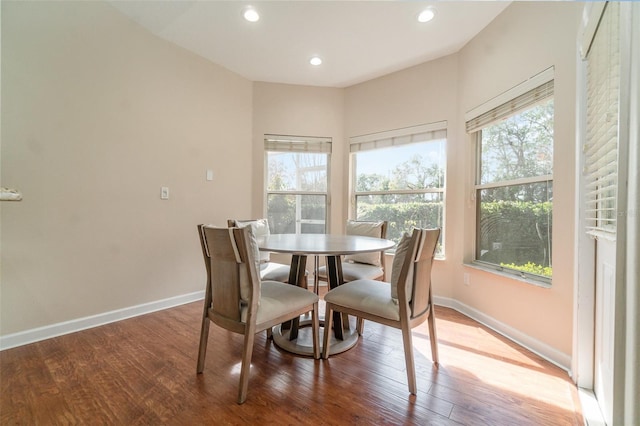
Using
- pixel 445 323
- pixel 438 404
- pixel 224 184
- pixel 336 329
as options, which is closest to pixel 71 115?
pixel 224 184

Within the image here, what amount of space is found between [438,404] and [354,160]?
2.78 m

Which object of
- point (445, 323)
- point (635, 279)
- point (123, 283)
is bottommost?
point (445, 323)

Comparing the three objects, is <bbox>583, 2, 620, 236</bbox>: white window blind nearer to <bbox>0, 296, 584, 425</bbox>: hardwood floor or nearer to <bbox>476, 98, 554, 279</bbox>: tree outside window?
<bbox>476, 98, 554, 279</bbox>: tree outside window

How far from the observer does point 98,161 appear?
2258mm

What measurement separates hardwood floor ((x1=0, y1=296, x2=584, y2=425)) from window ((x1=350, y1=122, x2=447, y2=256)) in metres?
1.41

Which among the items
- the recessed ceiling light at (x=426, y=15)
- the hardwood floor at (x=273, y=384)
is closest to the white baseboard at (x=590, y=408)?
the hardwood floor at (x=273, y=384)

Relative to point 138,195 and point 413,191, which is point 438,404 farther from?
point 138,195

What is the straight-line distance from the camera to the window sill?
1922mm

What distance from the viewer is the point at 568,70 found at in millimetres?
1721

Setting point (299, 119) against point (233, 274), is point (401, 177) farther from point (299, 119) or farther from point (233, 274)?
point (233, 274)

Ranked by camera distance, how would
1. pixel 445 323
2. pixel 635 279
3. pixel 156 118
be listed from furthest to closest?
pixel 156 118
pixel 445 323
pixel 635 279

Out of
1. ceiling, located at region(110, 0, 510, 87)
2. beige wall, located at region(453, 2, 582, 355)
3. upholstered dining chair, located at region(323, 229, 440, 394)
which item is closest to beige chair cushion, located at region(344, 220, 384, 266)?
upholstered dining chair, located at region(323, 229, 440, 394)

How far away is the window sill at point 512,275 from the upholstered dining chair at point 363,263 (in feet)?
2.93

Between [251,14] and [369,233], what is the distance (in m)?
2.23
